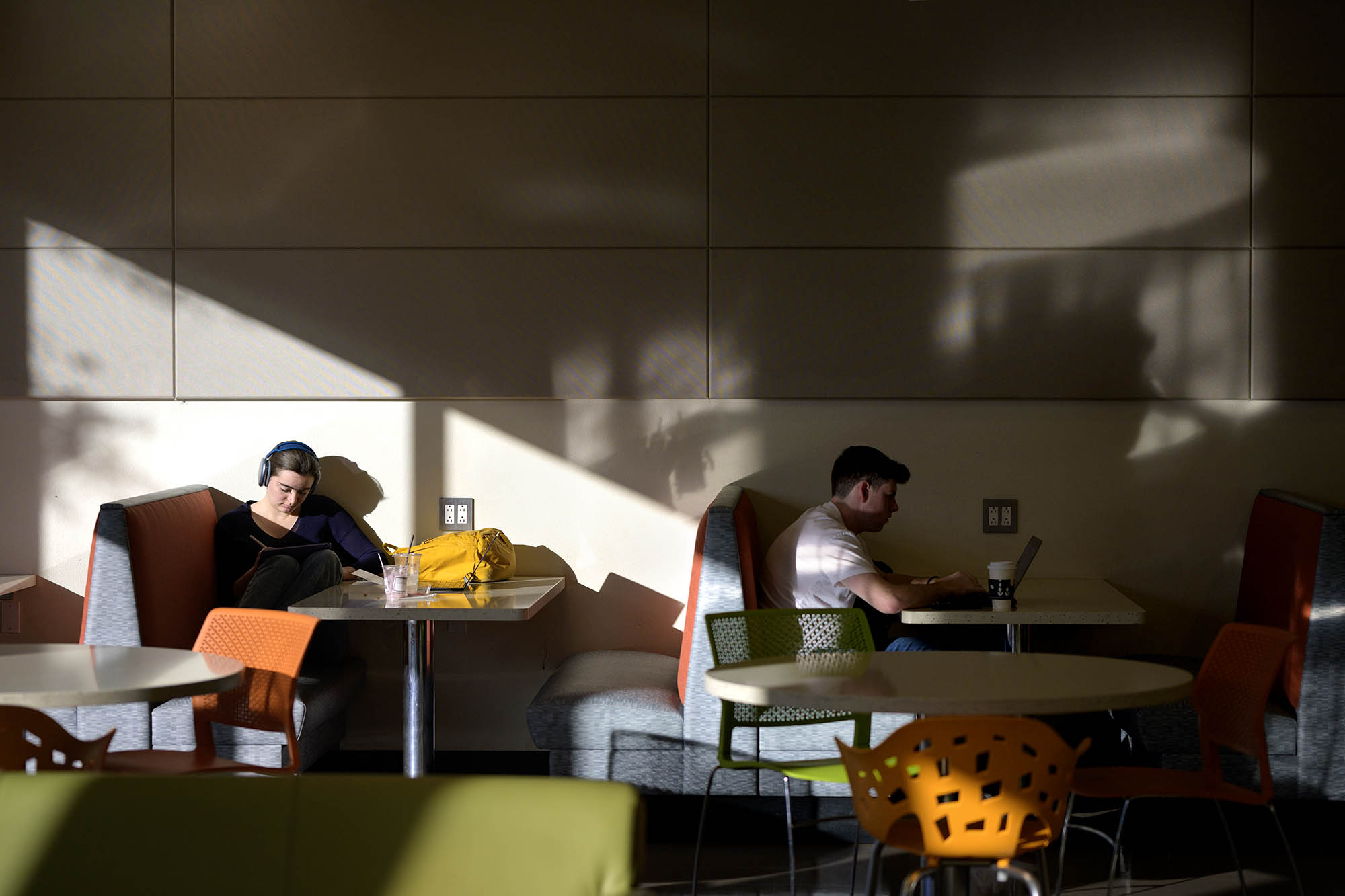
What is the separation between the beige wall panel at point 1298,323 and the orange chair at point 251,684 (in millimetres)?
3616

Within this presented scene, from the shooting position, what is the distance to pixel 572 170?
4.70 metres

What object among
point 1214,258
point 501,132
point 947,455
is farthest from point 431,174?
point 1214,258

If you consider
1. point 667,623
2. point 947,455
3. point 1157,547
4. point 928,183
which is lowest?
point 667,623

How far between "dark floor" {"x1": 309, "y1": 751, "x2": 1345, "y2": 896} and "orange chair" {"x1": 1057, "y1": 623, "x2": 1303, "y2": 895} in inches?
20.0

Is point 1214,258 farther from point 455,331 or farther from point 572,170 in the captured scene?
point 455,331

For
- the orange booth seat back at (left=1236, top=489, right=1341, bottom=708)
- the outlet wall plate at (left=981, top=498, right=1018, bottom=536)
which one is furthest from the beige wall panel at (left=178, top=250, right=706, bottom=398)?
the orange booth seat back at (left=1236, top=489, right=1341, bottom=708)

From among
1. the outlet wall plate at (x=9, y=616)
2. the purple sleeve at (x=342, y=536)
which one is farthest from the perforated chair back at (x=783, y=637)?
the outlet wall plate at (x=9, y=616)

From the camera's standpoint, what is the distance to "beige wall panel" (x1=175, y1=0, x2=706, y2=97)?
184 inches

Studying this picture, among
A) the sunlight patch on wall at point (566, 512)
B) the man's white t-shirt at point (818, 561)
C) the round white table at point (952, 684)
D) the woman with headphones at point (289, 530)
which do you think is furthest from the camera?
the sunlight patch on wall at point (566, 512)

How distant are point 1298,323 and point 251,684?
12.8ft

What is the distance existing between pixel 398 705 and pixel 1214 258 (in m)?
3.58

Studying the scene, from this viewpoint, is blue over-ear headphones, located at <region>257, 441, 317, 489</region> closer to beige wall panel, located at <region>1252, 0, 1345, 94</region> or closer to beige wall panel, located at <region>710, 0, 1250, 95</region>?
beige wall panel, located at <region>710, 0, 1250, 95</region>

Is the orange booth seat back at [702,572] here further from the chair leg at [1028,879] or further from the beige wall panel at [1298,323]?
the beige wall panel at [1298,323]

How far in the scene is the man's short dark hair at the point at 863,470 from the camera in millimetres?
4117
